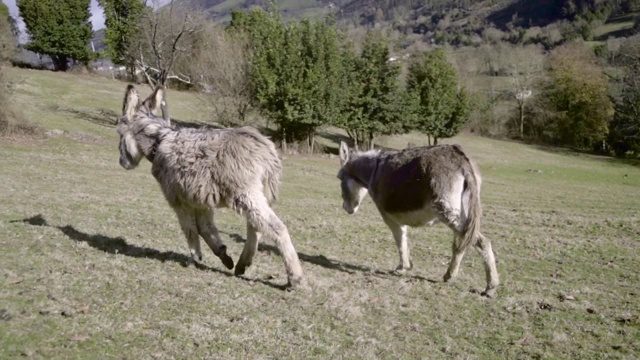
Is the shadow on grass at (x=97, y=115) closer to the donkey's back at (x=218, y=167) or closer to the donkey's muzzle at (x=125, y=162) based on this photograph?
the donkey's muzzle at (x=125, y=162)

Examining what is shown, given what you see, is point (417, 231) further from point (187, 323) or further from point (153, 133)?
point (187, 323)

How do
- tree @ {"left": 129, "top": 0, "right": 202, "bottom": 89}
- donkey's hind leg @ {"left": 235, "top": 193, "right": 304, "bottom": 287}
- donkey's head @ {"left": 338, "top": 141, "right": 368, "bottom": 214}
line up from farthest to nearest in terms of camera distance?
tree @ {"left": 129, "top": 0, "right": 202, "bottom": 89}
donkey's head @ {"left": 338, "top": 141, "right": 368, "bottom": 214}
donkey's hind leg @ {"left": 235, "top": 193, "right": 304, "bottom": 287}

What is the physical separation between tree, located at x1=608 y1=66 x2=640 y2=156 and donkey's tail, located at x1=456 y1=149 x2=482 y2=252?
56443mm

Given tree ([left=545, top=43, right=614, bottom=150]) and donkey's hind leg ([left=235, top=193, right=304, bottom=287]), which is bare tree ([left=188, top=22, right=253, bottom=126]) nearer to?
donkey's hind leg ([left=235, top=193, right=304, bottom=287])

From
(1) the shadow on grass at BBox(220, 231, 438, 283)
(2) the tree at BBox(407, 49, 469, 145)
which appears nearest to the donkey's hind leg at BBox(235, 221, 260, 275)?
(1) the shadow on grass at BBox(220, 231, 438, 283)

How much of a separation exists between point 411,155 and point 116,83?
2140 inches

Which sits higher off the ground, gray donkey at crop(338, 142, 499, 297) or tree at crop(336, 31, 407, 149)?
tree at crop(336, 31, 407, 149)

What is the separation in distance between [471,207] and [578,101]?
5948cm

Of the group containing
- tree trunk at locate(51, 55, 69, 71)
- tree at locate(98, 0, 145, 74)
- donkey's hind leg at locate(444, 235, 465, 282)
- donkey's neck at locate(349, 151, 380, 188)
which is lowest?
donkey's hind leg at locate(444, 235, 465, 282)

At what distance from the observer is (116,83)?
182ft

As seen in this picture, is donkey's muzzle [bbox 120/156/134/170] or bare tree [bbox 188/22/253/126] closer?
donkey's muzzle [bbox 120/156/134/170]

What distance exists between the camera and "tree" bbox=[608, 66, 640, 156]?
178ft

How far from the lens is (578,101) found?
58500mm

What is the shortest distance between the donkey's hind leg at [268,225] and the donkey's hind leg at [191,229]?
3.86 feet
